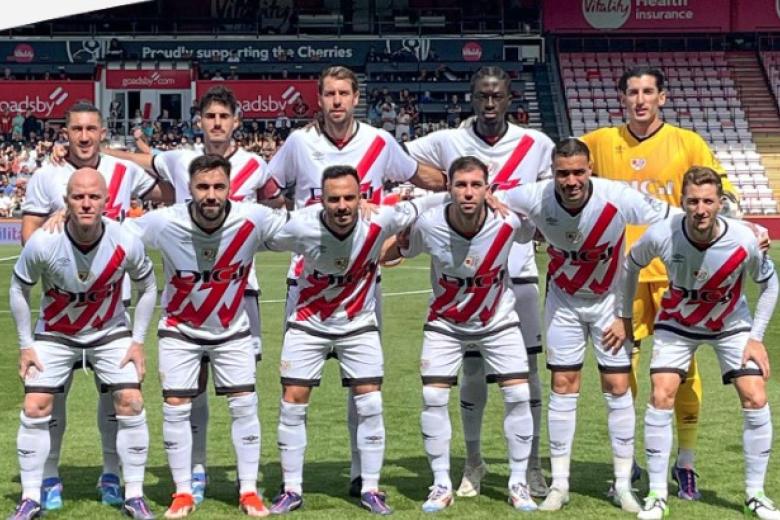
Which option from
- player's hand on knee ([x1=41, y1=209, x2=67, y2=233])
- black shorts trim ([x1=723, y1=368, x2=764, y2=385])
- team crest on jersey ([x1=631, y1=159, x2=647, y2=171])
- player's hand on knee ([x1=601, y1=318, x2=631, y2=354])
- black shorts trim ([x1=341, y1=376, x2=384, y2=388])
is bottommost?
black shorts trim ([x1=341, y1=376, x2=384, y2=388])

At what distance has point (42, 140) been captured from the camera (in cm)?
3922

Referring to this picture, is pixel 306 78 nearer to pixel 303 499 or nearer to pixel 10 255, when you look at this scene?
pixel 10 255

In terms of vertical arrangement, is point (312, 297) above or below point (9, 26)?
below

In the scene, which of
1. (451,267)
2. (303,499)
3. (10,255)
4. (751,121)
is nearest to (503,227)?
(451,267)

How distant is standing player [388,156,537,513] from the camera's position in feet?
25.5

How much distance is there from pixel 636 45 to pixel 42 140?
66.3ft

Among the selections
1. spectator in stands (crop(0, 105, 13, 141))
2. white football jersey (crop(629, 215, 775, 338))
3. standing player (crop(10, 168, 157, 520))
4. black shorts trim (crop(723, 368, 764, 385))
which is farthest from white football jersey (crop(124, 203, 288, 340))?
spectator in stands (crop(0, 105, 13, 141))

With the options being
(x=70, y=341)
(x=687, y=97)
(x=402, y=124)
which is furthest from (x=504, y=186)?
(x=687, y=97)

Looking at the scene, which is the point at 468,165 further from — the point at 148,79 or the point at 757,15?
the point at 757,15

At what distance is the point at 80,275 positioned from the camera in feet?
24.3

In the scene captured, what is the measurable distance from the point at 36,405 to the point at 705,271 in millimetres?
3904

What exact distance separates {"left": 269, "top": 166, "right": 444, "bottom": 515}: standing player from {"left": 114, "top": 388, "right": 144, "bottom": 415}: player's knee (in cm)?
85

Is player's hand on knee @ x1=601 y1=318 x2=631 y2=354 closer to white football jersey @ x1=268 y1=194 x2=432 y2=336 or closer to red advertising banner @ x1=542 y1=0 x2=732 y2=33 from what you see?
white football jersey @ x1=268 y1=194 x2=432 y2=336

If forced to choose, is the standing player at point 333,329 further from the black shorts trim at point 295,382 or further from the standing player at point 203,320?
the standing player at point 203,320
